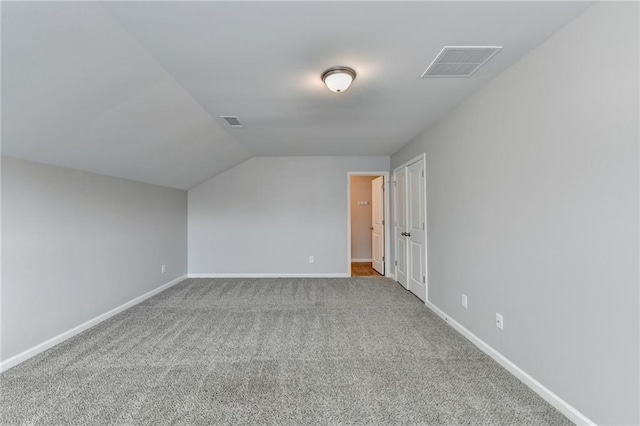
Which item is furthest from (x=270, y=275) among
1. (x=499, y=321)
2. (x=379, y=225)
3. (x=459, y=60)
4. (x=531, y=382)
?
(x=459, y=60)

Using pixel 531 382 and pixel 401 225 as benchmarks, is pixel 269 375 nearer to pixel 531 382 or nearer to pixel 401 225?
pixel 531 382

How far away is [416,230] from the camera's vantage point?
13.2ft

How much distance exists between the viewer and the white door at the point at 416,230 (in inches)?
149

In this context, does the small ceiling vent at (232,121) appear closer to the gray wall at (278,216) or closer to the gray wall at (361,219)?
the gray wall at (278,216)

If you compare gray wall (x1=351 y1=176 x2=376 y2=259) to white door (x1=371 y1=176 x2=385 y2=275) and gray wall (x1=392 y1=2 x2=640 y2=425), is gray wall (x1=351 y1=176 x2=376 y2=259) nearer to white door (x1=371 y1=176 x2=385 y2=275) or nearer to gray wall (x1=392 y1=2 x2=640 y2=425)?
white door (x1=371 y1=176 x2=385 y2=275)

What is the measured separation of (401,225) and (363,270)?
71.5 inches

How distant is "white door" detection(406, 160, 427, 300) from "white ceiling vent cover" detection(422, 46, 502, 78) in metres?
1.65

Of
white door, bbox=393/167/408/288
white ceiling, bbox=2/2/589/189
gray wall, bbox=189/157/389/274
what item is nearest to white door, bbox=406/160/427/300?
white door, bbox=393/167/408/288

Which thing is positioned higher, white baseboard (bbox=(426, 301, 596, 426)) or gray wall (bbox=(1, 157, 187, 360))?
gray wall (bbox=(1, 157, 187, 360))

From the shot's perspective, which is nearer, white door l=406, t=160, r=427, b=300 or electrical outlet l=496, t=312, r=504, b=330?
electrical outlet l=496, t=312, r=504, b=330

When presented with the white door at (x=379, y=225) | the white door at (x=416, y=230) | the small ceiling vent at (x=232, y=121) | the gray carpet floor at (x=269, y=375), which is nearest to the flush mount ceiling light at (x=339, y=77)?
the small ceiling vent at (x=232, y=121)

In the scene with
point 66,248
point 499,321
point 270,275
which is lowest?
point 270,275

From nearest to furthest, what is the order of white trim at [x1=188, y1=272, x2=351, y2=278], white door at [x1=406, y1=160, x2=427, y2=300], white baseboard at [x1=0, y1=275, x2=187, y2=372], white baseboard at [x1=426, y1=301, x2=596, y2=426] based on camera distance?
white baseboard at [x1=426, y1=301, x2=596, y2=426], white baseboard at [x1=0, y1=275, x2=187, y2=372], white door at [x1=406, y1=160, x2=427, y2=300], white trim at [x1=188, y1=272, x2=351, y2=278]

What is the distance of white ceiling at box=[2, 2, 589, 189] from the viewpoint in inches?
59.4
